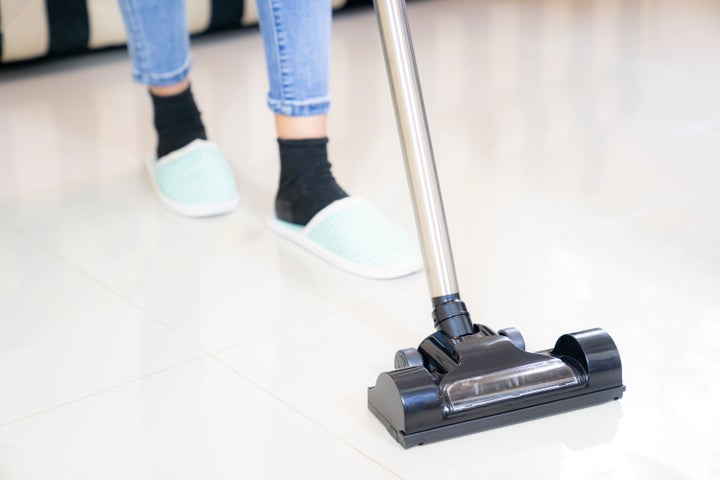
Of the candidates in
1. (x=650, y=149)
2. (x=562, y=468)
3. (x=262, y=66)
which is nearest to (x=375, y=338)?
(x=562, y=468)

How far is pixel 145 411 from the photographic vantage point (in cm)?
82

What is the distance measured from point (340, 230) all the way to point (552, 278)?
9.4 inches

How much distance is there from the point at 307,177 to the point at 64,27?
1086mm

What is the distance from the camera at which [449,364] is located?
77 centimetres

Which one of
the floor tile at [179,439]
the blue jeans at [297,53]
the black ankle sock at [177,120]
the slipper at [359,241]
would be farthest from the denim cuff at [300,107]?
the floor tile at [179,439]

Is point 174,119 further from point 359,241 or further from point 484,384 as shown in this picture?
point 484,384

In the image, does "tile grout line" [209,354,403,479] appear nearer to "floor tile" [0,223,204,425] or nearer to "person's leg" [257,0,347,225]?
"floor tile" [0,223,204,425]

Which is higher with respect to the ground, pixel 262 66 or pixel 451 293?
pixel 451 293

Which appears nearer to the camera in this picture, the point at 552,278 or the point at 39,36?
the point at 552,278

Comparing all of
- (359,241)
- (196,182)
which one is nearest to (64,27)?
(196,182)

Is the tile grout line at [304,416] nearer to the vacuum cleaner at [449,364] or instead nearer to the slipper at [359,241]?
the vacuum cleaner at [449,364]

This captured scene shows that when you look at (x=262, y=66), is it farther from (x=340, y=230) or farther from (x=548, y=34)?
(x=340, y=230)

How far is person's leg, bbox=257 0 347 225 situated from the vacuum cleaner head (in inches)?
15.3

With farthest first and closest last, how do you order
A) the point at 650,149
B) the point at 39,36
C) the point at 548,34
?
1. the point at 548,34
2. the point at 39,36
3. the point at 650,149
